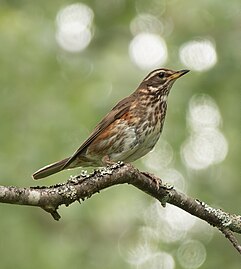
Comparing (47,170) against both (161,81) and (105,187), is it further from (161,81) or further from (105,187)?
(105,187)

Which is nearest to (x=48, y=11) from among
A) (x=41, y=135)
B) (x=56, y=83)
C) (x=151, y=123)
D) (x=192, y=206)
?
(x=56, y=83)

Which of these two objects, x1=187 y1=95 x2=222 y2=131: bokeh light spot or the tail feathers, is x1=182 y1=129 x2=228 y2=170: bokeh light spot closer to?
x1=187 y1=95 x2=222 y2=131: bokeh light spot

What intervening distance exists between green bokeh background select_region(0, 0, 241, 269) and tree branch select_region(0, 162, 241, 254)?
10.5ft

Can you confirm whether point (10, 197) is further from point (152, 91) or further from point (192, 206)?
point (152, 91)

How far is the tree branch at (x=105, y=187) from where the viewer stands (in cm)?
406

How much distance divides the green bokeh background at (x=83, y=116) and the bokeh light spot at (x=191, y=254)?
0.09m

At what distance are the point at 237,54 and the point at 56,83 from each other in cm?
204

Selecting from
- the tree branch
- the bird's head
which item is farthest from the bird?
the tree branch

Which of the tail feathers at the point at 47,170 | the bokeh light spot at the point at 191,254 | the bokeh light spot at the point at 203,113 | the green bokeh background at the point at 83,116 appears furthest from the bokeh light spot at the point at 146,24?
→ the tail feathers at the point at 47,170

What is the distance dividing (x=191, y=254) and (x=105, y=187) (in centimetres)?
434

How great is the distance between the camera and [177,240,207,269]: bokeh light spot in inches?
332

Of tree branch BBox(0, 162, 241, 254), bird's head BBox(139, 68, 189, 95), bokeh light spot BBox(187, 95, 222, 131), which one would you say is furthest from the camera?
bokeh light spot BBox(187, 95, 222, 131)

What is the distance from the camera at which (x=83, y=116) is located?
27.8ft

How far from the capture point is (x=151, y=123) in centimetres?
641
